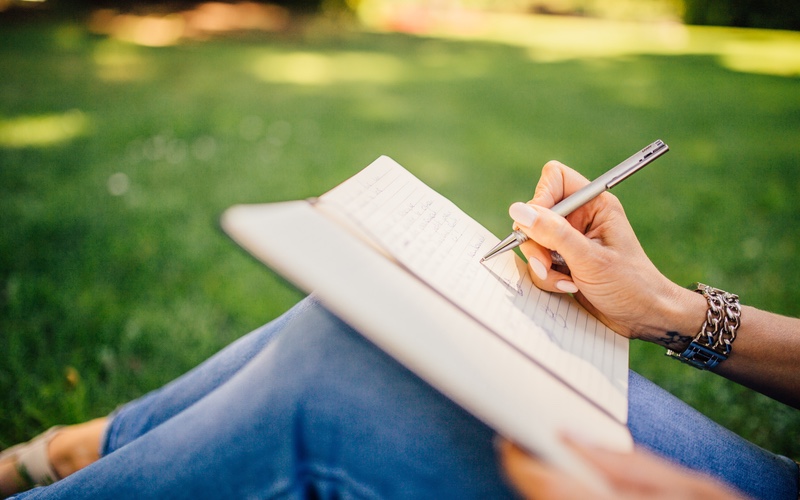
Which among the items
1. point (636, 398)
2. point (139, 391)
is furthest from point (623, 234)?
point (139, 391)

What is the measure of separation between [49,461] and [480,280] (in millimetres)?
1062

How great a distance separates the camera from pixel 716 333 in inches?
34.8

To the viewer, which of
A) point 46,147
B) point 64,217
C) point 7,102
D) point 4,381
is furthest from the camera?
point 7,102

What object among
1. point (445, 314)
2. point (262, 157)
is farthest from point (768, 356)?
point (262, 157)

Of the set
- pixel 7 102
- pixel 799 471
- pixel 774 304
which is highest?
pixel 799 471

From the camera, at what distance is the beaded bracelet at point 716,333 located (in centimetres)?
88

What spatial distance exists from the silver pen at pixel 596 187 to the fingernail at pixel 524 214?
42mm

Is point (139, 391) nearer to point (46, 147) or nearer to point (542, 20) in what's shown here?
point (46, 147)

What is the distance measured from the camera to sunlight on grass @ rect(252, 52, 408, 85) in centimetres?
511

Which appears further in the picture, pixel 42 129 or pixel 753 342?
pixel 42 129

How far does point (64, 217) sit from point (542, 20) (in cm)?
1313

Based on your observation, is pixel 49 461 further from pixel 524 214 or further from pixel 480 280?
Result: pixel 524 214

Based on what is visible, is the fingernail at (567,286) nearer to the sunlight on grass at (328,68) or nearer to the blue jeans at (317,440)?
the blue jeans at (317,440)

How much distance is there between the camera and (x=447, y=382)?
52cm
